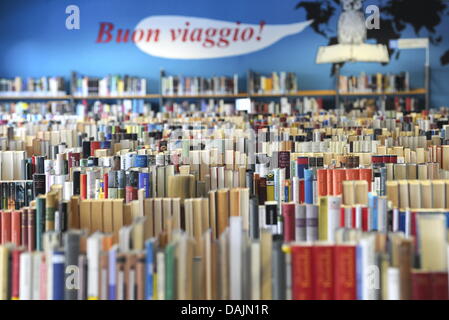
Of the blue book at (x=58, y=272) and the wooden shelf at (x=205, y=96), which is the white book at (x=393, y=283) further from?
the wooden shelf at (x=205, y=96)

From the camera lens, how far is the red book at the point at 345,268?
2.68 meters

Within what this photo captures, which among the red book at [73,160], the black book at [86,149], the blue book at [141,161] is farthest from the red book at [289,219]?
the black book at [86,149]

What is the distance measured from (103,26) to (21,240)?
13684mm

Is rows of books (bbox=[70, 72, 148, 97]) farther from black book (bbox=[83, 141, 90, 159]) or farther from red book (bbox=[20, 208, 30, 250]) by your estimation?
red book (bbox=[20, 208, 30, 250])

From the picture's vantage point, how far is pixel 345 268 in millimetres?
2682

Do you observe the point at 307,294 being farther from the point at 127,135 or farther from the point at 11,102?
the point at 11,102

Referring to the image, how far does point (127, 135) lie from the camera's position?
830 centimetres

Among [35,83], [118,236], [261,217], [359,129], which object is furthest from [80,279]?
[35,83]

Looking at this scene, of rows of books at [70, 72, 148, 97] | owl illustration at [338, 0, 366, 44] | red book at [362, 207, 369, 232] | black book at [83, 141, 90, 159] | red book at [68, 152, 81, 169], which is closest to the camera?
red book at [362, 207, 369, 232]

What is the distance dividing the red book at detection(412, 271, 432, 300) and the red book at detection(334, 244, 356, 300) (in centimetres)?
23

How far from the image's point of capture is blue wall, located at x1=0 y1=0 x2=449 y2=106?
16.6 m

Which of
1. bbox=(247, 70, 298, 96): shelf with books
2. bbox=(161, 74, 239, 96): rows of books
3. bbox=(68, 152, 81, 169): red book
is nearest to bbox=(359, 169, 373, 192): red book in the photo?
bbox=(68, 152, 81, 169): red book

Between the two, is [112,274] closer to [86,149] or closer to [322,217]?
[322,217]

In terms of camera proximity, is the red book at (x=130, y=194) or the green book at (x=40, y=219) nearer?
the green book at (x=40, y=219)
